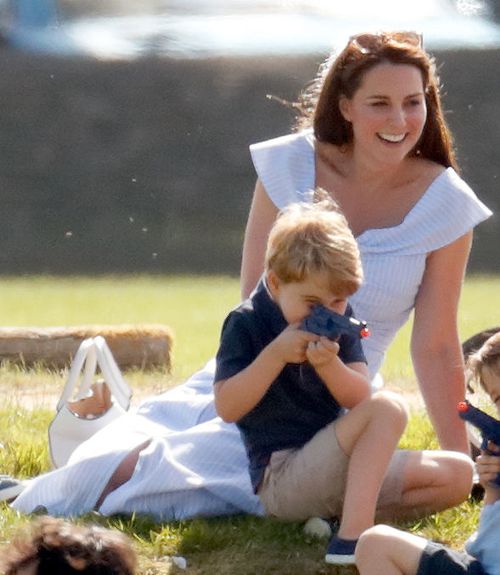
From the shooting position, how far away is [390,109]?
4641 mm

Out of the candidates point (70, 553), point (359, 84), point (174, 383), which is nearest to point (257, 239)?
point (359, 84)

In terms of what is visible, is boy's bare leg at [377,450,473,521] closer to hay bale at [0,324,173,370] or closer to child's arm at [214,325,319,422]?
child's arm at [214,325,319,422]

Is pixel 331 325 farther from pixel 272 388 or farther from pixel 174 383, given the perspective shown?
pixel 174 383

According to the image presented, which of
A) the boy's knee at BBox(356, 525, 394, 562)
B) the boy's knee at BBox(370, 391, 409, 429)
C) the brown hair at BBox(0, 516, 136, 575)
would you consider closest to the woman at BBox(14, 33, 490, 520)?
the boy's knee at BBox(370, 391, 409, 429)

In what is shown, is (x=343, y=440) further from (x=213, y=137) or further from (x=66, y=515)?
(x=213, y=137)

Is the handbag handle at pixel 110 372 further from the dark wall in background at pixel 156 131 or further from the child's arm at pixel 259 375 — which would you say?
the dark wall in background at pixel 156 131

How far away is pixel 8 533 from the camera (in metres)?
4.19

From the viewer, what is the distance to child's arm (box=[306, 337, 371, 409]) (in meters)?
3.84

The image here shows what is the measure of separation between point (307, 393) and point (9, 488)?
101 centimetres

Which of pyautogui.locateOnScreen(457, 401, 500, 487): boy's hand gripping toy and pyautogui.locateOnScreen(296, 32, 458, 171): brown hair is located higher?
pyautogui.locateOnScreen(296, 32, 458, 171): brown hair

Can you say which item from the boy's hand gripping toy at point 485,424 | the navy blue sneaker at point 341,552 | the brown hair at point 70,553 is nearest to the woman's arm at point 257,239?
the navy blue sneaker at point 341,552

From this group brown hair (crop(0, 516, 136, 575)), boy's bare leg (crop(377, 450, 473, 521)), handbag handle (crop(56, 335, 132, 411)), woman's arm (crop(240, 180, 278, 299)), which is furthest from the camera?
handbag handle (crop(56, 335, 132, 411))

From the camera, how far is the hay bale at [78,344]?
738 centimetres

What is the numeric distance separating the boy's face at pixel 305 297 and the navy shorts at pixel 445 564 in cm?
68
